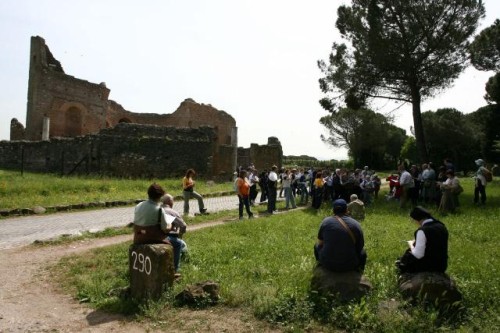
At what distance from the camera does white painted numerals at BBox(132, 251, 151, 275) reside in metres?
6.08

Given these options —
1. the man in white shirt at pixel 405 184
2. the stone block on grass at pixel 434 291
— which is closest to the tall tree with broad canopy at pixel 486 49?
the man in white shirt at pixel 405 184

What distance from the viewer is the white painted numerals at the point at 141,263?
6081 mm

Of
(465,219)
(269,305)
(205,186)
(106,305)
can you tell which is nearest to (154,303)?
(106,305)

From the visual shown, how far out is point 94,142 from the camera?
77.4 feet

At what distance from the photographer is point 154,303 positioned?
5.85m

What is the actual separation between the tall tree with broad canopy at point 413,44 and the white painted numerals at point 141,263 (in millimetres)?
17024

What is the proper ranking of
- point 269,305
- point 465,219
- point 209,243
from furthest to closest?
1. point 465,219
2. point 209,243
3. point 269,305

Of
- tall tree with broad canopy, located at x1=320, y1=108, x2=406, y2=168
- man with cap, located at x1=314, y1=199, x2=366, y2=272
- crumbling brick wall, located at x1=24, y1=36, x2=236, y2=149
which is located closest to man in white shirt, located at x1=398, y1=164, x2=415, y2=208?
man with cap, located at x1=314, y1=199, x2=366, y2=272

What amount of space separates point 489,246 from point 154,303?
21.2 feet

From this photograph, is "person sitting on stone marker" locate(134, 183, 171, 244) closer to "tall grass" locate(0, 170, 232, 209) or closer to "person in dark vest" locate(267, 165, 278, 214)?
"person in dark vest" locate(267, 165, 278, 214)

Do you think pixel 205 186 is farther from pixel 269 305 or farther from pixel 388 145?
pixel 388 145

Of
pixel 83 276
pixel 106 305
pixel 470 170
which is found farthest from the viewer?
pixel 470 170

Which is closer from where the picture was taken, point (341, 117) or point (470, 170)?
point (470, 170)

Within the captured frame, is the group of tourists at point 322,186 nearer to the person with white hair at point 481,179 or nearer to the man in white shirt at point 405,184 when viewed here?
the man in white shirt at point 405,184
